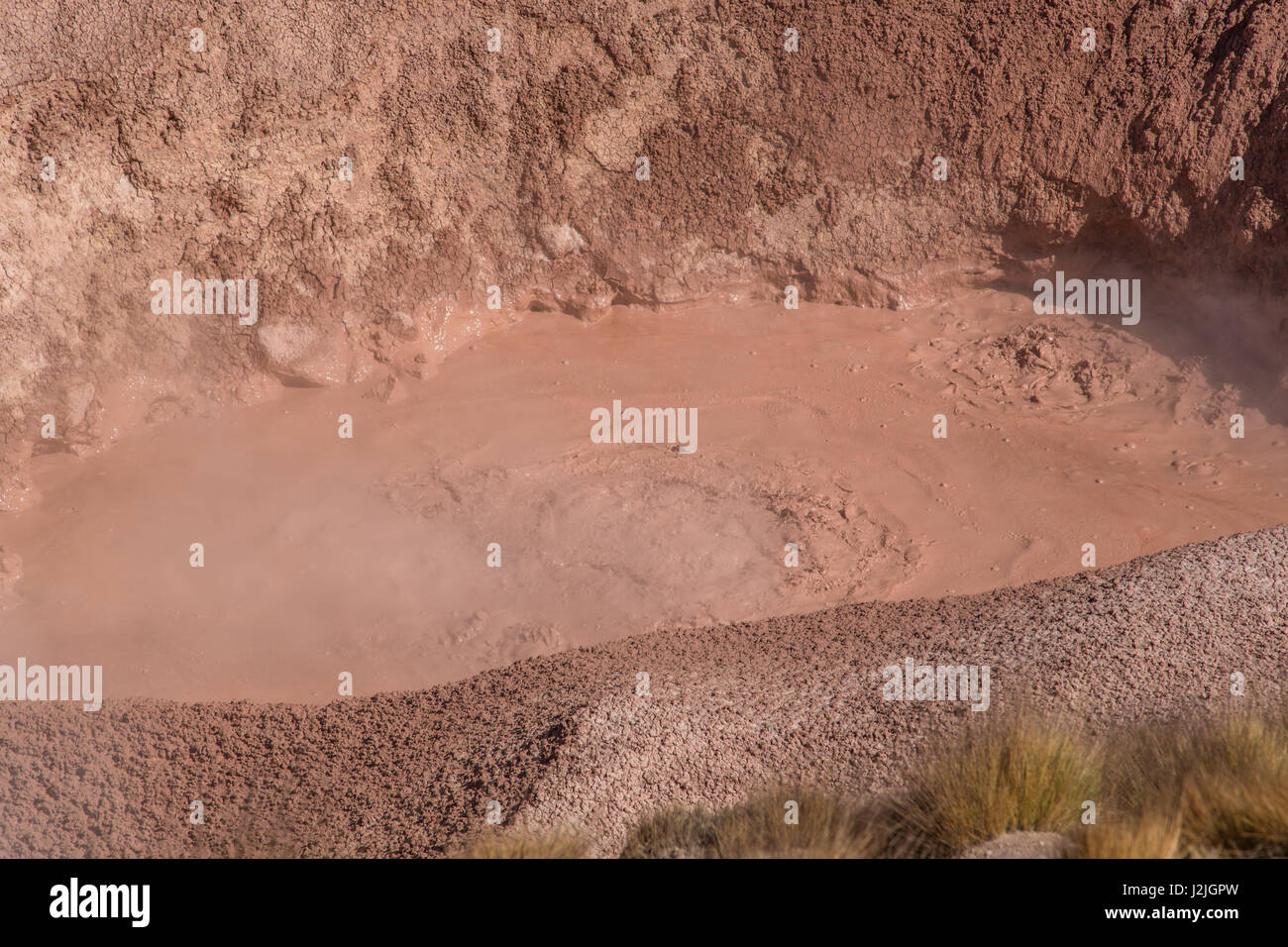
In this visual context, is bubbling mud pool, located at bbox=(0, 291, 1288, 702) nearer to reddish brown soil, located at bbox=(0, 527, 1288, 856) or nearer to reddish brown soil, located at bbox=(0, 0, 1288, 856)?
reddish brown soil, located at bbox=(0, 0, 1288, 856)

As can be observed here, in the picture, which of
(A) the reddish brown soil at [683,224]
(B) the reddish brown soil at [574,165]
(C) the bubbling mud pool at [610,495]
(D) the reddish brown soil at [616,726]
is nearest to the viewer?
(D) the reddish brown soil at [616,726]

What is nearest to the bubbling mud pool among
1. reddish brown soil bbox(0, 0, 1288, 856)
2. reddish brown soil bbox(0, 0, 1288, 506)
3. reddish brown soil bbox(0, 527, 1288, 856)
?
reddish brown soil bbox(0, 0, 1288, 856)

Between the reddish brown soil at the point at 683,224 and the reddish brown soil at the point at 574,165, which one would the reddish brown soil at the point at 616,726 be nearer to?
the reddish brown soil at the point at 683,224

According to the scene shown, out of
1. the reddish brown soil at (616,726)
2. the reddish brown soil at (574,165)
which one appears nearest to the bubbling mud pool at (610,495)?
the reddish brown soil at (574,165)

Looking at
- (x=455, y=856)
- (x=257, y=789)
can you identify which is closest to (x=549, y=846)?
(x=455, y=856)

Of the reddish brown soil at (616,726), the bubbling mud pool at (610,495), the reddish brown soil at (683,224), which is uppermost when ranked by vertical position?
the reddish brown soil at (683,224)

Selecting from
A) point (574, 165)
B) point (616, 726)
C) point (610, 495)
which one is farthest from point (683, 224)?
point (616, 726)

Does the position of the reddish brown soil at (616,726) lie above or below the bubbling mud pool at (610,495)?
below

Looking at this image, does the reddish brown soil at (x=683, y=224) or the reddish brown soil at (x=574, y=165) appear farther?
the reddish brown soil at (x=574, y=165)
